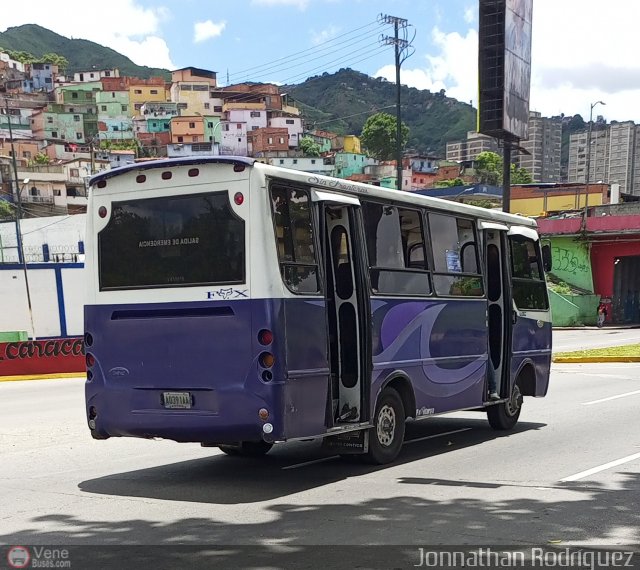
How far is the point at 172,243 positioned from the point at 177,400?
1.51 m

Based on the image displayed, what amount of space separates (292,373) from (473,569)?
2.85 m

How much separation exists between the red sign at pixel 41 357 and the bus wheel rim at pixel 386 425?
51.3 ft

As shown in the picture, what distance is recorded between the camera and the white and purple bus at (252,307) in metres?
7.61

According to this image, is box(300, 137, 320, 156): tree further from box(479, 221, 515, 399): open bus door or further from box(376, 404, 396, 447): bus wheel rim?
box(376, 404, 396, 447): bus wheel rim

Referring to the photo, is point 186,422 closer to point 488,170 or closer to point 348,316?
point 348,316

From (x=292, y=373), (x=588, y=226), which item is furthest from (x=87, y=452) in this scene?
(x=588, y=226)

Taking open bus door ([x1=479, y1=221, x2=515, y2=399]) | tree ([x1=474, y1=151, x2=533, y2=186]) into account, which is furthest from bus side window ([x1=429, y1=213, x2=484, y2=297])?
tree ([x1=474, y1=151, x2=533, y2=186])

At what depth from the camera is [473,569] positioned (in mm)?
5312

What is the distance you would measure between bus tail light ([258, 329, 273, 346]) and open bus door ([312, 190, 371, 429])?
1.10 meters

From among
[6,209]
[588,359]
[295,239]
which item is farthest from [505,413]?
[6,209]

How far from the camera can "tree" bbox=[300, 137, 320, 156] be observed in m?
139

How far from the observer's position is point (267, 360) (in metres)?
7.51

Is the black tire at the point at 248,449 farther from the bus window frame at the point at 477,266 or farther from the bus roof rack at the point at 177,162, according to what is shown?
the bus roof rack at the point at 177,162

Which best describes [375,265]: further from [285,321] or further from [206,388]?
[206,388]
